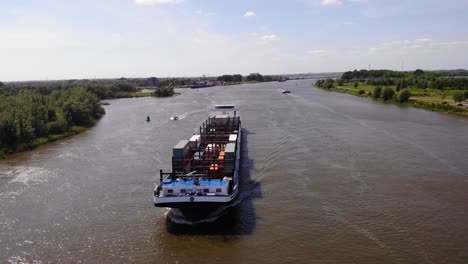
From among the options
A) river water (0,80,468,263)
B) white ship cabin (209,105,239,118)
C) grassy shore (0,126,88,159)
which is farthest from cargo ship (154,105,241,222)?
grassy shore (0,126,88,159)

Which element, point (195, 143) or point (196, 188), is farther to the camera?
point (195, 143)

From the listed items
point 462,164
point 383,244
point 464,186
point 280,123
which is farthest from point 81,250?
point 280,123

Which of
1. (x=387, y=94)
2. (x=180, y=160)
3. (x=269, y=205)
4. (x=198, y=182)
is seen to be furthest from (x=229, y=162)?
(x=387, y=94)

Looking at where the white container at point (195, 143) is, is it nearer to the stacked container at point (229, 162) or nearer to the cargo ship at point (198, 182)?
the cargo ship at point (198, 182)

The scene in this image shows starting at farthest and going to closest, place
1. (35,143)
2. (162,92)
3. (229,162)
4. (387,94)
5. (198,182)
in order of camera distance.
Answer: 1. (162,92)
2. (387,94)
3. (35,143)
4. (229,162)
5. (198,182)

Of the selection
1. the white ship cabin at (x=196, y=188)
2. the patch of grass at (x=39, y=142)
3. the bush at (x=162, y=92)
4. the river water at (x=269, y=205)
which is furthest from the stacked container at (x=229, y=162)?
the bush at (x=162, y=92)

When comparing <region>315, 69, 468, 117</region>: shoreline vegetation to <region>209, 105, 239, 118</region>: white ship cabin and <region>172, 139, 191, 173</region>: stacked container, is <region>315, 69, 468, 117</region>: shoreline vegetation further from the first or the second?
<region>172, 139, 191, 173</region>: stacked container

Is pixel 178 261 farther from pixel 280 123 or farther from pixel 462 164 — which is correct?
pixel 280 123

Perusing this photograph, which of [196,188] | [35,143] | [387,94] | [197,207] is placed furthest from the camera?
[387,94]

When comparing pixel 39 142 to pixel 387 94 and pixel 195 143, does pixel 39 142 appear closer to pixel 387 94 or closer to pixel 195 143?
pixel 195 143

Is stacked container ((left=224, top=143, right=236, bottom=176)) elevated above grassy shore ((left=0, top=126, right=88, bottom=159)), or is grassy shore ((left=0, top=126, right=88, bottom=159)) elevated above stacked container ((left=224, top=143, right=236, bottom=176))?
stacked container ((left=224, top=143, right=236, bottom=176))
